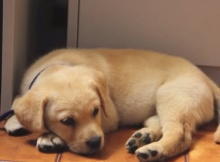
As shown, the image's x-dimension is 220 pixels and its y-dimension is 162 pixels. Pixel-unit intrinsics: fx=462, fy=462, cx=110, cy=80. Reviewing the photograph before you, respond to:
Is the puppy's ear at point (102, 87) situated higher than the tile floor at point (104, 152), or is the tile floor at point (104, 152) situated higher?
the puppy's ear at point (102, 87)

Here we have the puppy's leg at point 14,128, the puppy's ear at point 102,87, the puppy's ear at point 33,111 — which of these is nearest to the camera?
the puppy's ear at point 33,111

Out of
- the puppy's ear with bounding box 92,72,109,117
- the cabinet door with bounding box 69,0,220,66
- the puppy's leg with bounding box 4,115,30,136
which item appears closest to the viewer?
the puppy's ear with bounding box 92,72,109,117

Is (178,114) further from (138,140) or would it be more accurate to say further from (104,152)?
(104,152)

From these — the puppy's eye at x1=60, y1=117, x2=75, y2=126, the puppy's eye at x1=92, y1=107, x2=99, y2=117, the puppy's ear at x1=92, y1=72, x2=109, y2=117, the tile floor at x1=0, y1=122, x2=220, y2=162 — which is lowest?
the tile floor at x1=0, y1=122, x2=220, y2=162

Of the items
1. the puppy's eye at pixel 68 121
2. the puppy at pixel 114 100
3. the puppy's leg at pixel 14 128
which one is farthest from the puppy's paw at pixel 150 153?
the puppy's leg at pixel 14 128

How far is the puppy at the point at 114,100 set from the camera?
1.57 m

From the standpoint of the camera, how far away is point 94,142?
61.8 inches

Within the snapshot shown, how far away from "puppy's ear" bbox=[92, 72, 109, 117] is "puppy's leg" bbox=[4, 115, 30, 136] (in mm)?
340

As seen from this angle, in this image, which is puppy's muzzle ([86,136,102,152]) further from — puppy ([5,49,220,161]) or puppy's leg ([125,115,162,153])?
puppy's leg ([125,115,162,153])

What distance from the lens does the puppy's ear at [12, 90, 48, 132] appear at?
5.08ft

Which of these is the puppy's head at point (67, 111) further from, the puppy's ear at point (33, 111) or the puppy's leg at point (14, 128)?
the puppy's leg at point (14, 128)

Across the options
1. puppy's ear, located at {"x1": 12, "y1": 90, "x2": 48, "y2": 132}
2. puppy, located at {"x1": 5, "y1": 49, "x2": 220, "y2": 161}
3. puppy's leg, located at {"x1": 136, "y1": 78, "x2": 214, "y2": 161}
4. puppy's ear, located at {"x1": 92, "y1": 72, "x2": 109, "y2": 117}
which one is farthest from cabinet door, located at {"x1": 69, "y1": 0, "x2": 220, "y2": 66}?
puppy's ear, located at {"x1": 12, "y1": 90, "x2": 48, "y2": 132}

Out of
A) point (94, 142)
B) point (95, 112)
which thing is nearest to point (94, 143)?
point (94, 142)

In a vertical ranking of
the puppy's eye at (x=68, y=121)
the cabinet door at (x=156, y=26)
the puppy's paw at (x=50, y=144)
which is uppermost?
the cabinet door at (x=156, y=26)
